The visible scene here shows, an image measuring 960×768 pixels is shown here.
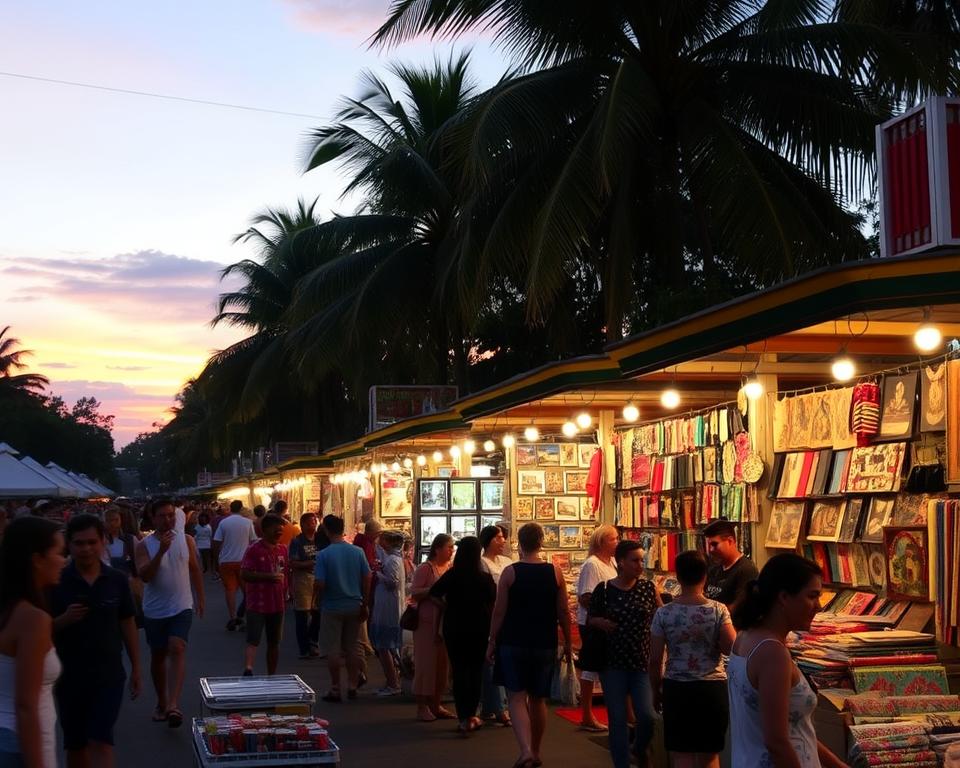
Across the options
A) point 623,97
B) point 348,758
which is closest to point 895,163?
point 348,758

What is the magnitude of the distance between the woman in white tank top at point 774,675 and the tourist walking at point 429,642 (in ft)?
27.7

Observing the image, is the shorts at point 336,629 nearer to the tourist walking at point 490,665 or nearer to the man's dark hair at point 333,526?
the man's dark hair at point 333,526

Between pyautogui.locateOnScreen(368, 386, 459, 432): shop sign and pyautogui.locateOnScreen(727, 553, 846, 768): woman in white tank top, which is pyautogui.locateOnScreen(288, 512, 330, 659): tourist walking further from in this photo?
pyautogui.locateOnScreen(727, 553, 846, 768): woman in white tank top

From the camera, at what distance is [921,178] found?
999 centimetres

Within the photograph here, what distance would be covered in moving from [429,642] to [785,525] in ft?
13.1

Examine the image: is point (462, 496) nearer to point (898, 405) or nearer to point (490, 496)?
point (490, 496)

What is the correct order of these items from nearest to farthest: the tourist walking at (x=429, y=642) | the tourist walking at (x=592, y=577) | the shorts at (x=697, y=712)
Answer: the shorts at (x=697, y=712)
the tourist walking at (x=592, y=577)
the tourist walking at (x=429, y=642)

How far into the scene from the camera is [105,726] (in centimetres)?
846

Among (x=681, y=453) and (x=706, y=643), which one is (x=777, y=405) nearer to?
(x=681, y=453)

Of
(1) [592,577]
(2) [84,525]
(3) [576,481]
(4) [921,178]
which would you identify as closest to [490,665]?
(1) [592,577]

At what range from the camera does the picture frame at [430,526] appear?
65.5 feet

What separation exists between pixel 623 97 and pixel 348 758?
10551mm

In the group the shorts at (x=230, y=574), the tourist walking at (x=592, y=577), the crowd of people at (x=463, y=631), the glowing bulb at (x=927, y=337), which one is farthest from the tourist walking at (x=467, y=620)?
the shorts at (x=230, y=574)

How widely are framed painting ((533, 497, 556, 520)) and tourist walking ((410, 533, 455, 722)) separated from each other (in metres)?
3.51
